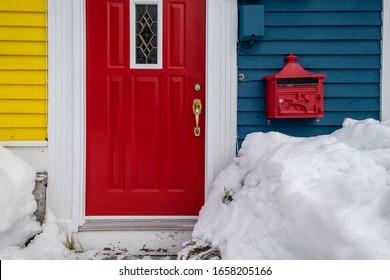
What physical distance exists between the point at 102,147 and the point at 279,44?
173cm

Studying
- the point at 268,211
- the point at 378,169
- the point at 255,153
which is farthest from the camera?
the point at 255,153

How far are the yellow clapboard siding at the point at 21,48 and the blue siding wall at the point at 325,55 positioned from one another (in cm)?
166

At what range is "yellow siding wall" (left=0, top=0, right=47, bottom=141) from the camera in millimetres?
2949

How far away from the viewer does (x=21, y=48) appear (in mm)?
2959

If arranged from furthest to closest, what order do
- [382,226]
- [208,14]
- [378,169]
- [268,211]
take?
[208,14] → [268,211] → [378,169] → [382,226]

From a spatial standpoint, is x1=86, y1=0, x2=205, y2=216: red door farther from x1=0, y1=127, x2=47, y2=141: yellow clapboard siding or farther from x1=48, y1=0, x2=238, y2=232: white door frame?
x1=0, y1=127, x2=47, y2=141: yellow clapboard siding

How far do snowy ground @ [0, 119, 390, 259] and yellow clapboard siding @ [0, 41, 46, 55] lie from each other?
81 centimetres

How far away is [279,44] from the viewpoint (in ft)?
10.1

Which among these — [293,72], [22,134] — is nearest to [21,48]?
[22,134]

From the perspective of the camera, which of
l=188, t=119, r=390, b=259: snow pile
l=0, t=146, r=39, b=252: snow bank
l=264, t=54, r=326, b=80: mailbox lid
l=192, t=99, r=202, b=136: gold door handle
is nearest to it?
l=188, t=119, r=390, b=259: snow pile

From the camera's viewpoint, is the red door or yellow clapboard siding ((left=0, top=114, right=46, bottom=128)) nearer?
yellow clapboard siding ((left=0, top=114, right=46, bottom=128))

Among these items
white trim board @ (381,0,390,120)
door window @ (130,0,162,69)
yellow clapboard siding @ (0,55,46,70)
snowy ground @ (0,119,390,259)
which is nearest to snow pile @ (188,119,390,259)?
snowy ground @ (0,119,390,259)
